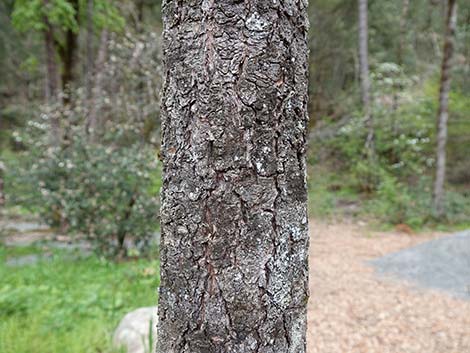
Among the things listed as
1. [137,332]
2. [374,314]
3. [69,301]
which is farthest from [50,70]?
[374,314]

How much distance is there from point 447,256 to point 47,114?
6.28 metres

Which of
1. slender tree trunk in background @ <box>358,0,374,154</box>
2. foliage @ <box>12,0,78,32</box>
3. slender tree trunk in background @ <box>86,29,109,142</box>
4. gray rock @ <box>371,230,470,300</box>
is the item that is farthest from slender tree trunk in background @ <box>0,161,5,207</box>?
slender tree trunk in background @ <box>358,0,374,154</box>

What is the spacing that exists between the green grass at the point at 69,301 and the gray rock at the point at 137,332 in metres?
0.09

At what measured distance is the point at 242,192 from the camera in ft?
3.19

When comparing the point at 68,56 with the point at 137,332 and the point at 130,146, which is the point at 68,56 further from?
the point at 137,332

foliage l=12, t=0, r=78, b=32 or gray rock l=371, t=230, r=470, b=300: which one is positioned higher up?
foliage l=12, t=0, r=78, b=32

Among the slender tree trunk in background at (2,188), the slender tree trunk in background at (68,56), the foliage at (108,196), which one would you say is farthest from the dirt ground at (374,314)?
the slender tree trunk in background at (68,56)

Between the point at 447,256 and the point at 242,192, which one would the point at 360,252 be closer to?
the point at 447,256

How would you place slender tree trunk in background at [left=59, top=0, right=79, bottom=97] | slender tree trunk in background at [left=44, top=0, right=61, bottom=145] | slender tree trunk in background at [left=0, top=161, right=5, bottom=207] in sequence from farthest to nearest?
slender tree trunk in background at [left=59, top=0, right=79, bottom=97] < slender tree trunk in background at [left=44, top=0, right=61, bottom=145] < slender tree trunk in background at [left=0, top=161, right=5, bottom=207]

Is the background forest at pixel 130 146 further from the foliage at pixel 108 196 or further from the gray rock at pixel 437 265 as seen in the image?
the gray rock at pixel 437 265

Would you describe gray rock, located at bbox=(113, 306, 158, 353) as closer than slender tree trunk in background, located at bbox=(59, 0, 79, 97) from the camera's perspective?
Yes

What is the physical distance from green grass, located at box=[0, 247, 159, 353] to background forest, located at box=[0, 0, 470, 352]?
0.02 meters

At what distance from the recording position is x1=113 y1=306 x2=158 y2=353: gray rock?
8.12 feet

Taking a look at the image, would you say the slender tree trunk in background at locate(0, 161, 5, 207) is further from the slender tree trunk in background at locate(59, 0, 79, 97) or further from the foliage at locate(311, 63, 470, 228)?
the foliage at locate(311, 63, 470, 228)
